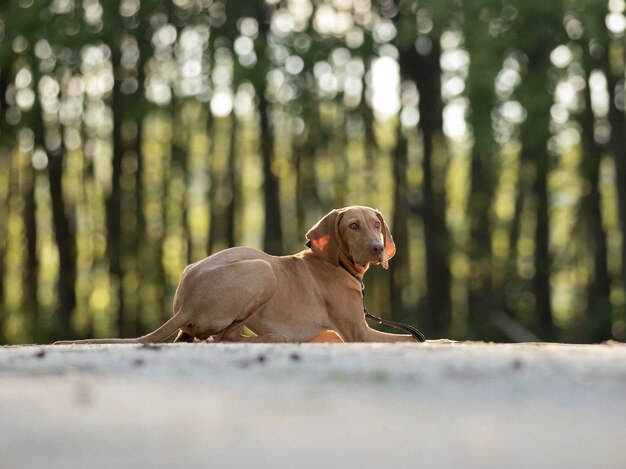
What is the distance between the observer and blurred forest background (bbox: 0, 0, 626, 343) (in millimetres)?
29203

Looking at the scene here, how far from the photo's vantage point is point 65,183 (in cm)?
4575

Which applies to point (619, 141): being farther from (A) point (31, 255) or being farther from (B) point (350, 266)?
(A) point (31, 255)

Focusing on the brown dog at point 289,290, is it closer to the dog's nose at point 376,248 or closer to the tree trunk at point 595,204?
the dog's nose at point 376,248

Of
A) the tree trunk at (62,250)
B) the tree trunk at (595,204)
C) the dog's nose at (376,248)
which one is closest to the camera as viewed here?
the dog's nose at (376,248)

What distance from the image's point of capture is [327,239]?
42.5 ft

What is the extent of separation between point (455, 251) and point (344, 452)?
30.0 m

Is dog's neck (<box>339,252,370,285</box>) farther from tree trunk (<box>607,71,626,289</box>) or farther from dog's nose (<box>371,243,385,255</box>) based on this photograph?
tree trunk (<box>607,71,626,289</box>)

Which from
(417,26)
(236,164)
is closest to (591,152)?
(417,26)

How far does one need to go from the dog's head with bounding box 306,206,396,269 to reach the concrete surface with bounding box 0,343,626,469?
3277 millimetres

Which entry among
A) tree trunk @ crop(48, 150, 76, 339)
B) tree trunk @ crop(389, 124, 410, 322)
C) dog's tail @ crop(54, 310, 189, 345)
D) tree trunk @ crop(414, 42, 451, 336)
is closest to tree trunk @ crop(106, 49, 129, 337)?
tree trunk @ crop(48, 150, 76, 339)

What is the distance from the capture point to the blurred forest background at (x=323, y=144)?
2920 cm

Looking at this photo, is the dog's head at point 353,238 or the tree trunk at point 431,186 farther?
the tree trunk at point 431,186

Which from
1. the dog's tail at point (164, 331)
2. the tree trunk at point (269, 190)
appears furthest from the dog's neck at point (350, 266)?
the tree trunk at point (269, 190)

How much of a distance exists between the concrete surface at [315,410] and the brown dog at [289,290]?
2.49 m
